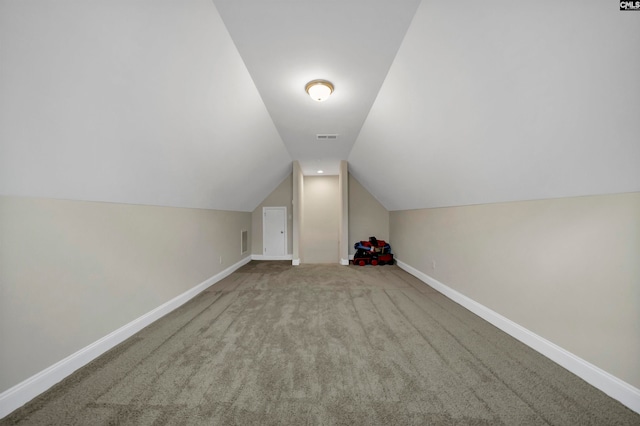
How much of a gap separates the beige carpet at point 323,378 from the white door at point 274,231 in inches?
160

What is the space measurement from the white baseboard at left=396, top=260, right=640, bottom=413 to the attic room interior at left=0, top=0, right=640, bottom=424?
0.05 ft

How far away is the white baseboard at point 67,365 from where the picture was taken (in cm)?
148

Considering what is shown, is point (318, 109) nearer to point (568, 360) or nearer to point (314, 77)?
point (314, 77)

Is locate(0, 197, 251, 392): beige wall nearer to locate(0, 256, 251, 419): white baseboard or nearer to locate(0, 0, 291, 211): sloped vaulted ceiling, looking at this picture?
locate(0, 256, 251, 419): white baseboard

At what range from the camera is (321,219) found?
25.1 feet

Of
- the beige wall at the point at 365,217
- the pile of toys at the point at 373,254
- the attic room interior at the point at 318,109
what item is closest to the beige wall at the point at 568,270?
the attic room interior at the point at 318,109

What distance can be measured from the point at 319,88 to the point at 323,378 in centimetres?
→ 287

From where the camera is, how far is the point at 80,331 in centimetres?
194

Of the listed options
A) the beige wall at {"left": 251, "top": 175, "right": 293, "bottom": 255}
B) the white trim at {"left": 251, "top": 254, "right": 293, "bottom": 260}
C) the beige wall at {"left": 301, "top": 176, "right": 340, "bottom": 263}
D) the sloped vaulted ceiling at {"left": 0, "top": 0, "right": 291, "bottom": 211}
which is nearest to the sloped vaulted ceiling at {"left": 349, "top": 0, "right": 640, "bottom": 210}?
the sloped vaulted ceiling at {"left": 0, "top": 0, "right": 291, "bottom": 211}

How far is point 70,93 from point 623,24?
118 inches

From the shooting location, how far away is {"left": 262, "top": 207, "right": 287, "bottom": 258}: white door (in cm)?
710

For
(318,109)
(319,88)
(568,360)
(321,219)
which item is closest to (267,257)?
(321,219)

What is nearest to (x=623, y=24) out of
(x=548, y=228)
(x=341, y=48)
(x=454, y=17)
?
(x=454, y=17)

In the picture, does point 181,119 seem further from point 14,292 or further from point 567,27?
point 567,27
